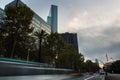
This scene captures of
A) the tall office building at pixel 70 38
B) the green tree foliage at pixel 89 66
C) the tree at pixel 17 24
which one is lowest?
the green tree foliage at pixel 89 66

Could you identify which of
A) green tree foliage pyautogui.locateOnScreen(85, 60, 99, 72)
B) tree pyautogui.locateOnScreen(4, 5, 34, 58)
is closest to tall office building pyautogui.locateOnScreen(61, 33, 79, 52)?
green tree foliage pyautogui.locateOnScreen(85, 60, 99, 72)

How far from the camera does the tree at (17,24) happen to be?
37.3 metres

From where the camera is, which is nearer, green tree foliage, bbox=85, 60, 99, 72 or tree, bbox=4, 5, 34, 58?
tree, bbox=4, 5, 34, 58

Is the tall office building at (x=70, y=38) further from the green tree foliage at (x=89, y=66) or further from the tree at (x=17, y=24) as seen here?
the tree at (x=17, y=24)

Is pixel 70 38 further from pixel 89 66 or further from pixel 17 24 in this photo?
pixel 17 24

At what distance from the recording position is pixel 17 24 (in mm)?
37438

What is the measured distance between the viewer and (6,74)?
24.4ft

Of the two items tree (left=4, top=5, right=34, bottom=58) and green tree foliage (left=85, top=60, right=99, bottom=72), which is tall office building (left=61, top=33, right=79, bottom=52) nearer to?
green tree foliage (left=85, top=60, right=99, bottom=72)

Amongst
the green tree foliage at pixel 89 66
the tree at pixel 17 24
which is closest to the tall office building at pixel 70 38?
the green tree foliage at pixel 89 66

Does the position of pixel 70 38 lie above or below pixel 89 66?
above

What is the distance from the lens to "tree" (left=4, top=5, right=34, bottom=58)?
37344 mm

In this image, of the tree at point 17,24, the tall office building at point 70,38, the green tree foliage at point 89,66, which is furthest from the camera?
the green tree foliage at point 89,66

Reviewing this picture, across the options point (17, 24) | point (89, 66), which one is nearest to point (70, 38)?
point (89, 66)

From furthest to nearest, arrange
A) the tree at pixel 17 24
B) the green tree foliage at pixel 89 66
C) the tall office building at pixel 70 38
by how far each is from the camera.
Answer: the green tree foliage at pixel 89 66 → the tall office building at pixel 70 38 → the tree at pixel 17 24
